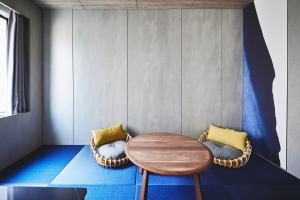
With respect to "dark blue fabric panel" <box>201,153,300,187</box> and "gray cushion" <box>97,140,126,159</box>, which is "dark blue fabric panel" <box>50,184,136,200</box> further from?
"dark blue fabric panel" <box>201,153,300,187</box>

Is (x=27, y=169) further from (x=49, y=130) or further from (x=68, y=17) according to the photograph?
(x=68, y=17)

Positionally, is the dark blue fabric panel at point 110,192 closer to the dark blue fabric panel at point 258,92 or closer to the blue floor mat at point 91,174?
the blue floor mat at point 91,174

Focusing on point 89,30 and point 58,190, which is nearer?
point 58,190

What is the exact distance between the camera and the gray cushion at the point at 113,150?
300 cm

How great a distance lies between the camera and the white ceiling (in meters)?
3.56

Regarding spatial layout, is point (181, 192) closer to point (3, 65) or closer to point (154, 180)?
point (154, 180)

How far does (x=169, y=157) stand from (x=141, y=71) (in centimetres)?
218

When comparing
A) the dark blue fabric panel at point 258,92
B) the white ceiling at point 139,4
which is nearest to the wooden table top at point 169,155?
the dark blue fabric panel at point 258,92

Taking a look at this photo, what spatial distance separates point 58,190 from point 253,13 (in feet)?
12.6

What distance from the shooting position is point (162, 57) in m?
3.92

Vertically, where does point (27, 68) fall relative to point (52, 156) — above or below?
above

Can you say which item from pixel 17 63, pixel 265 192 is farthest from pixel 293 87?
pixel 17 63

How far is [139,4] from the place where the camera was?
3.66 metres

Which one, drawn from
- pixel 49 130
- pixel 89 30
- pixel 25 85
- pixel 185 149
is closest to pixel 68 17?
pixel 89 30
